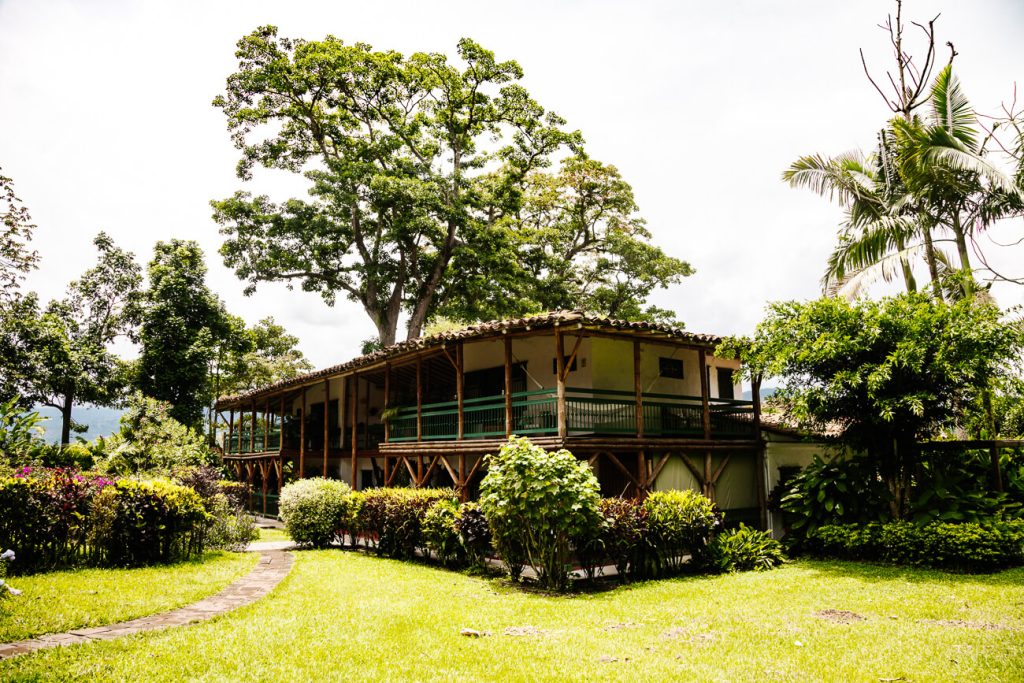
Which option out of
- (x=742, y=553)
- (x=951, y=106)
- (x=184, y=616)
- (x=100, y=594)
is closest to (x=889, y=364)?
(x=742, y=553)

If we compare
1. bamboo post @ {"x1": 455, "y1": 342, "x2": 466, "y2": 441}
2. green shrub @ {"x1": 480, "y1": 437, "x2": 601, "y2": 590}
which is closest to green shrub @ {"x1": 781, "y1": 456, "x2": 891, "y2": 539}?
green shrub @ {"x1": 480, "y1": 437, "x2": 601, "y2": 590}

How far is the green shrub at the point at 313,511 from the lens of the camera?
16.2 m

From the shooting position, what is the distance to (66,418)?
33469 millimetres

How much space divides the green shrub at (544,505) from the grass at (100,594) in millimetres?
4665

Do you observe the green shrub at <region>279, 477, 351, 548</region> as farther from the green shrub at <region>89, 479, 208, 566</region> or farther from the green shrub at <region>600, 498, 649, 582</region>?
the green shrub at <region>600, 498, 649, 582</region>

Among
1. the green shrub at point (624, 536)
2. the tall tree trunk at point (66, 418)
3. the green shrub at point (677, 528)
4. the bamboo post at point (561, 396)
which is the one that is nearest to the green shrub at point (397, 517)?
the bamboo post at point (561, 396)

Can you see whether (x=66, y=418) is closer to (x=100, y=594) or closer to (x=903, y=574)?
(x=100, y=594)

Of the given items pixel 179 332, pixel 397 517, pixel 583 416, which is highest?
pixel 179 332

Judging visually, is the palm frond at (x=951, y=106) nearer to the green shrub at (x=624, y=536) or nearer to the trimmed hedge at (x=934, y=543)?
the trimmed hedge at (x=934, y=543)

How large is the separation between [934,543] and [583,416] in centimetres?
693

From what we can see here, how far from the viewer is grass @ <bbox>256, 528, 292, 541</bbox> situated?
59.3 feet

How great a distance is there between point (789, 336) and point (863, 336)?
4.77 feet

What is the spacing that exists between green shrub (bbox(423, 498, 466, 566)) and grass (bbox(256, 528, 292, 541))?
20.5ft

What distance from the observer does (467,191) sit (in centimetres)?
2908
